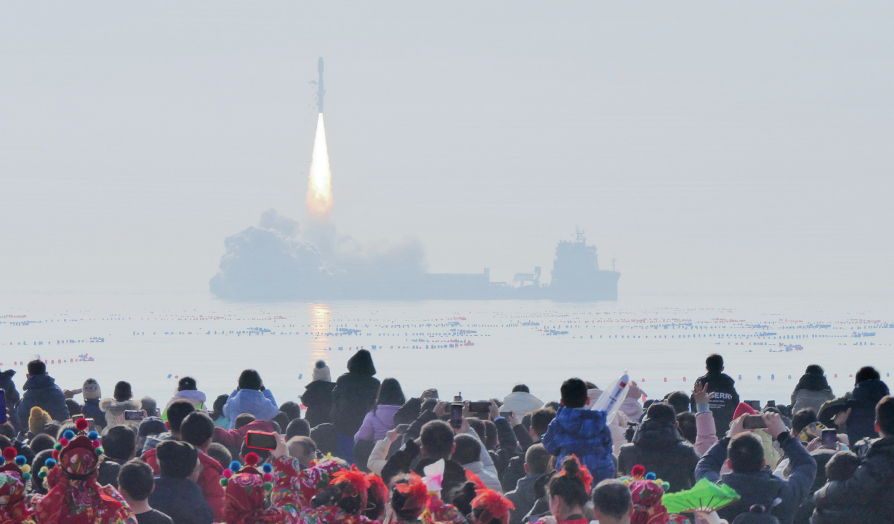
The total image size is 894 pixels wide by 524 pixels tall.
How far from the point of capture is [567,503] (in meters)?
4.64

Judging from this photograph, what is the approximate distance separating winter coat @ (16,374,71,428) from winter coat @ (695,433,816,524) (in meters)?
6.58

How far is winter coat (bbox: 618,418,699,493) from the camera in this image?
19.5 feet

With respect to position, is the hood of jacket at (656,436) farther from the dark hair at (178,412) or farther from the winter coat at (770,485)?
the dark hair at (178,412)

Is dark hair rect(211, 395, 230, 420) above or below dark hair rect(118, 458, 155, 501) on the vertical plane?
below

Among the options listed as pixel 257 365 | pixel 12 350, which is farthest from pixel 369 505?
pixel 12 350

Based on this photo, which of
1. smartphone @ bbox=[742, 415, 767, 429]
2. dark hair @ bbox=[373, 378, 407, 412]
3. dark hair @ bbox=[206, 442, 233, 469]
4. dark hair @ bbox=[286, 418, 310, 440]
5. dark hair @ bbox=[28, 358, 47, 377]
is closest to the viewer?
smartphone @ bbox=[742, 415, 767, 429]

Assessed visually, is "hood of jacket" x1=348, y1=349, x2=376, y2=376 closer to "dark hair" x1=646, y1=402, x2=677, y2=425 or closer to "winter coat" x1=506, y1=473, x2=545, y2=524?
"winter coat" x1=506, y1=473, x2=545, y2=524

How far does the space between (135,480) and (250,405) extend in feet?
12.1

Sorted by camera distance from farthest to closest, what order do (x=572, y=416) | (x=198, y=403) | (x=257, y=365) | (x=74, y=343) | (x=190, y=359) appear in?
1. (x=74, y=343)
2. (x=190, y=359)
3. (x=257, y=365)
4. (x=198, y=403)
5. (x=572, y=416)

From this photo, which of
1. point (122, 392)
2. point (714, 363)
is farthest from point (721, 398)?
point (122, 392)

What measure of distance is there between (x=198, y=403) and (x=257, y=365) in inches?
1453

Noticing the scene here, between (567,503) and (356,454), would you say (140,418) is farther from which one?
(567,503)

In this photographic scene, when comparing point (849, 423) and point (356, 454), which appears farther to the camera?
point (356, 454)

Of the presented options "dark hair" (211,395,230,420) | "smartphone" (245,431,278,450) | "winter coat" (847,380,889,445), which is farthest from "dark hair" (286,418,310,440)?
"winter coat" (847,380,889,445)
